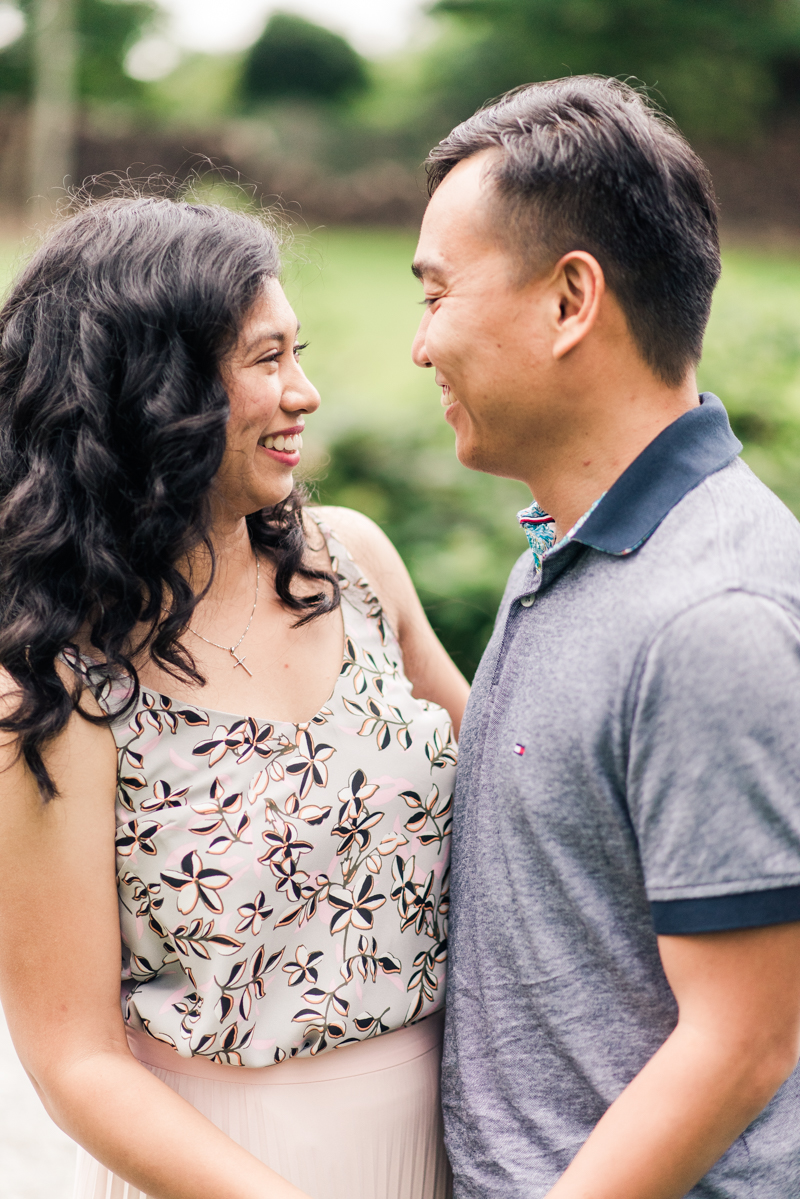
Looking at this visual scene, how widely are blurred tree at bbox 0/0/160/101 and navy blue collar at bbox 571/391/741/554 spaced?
92.5ft

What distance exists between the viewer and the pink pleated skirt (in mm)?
1684

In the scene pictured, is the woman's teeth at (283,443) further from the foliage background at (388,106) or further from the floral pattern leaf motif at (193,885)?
the foliage background at (388,106)

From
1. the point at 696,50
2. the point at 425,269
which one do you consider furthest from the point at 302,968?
the point at 696,50

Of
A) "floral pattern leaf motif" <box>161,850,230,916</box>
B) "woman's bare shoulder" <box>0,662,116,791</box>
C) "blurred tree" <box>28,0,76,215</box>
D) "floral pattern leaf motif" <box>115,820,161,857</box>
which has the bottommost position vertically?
"floral pattern leaf motif" <box>161,850,230,916</box>

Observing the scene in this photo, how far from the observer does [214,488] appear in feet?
5.87

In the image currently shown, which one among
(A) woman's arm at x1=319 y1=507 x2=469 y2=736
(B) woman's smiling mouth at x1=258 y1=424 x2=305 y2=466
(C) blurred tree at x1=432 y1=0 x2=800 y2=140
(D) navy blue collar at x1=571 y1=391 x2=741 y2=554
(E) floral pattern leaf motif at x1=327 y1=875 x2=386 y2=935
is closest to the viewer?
(D) navy blue collar at x1=571 y1=391 x2=741 y2=554

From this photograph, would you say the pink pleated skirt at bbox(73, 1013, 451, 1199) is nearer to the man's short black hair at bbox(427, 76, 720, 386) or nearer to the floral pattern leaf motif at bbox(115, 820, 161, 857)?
the floral pattern leaf motif at bbox(115, 820, 161, 857)

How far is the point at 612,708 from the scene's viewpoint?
4.30 feet

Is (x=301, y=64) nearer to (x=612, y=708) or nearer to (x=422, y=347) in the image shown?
(x=422, y=347)

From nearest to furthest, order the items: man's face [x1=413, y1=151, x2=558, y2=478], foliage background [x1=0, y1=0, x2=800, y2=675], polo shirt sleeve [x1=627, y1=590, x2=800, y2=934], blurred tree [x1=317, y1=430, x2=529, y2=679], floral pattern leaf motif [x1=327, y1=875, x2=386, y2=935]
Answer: polo shirt sleeve [x1=627, y1=590, x2=800, y2=934], man's face [x1=413, y1=151, x2=558, y2=478], floral pattern leaf motif [x1=327, y1=875, x2=386, y2=935], blurred tree [x1=317, y1=430, x2=529, y2=679], foliage background [x1=0, y1=0, x2=800, y2=675]

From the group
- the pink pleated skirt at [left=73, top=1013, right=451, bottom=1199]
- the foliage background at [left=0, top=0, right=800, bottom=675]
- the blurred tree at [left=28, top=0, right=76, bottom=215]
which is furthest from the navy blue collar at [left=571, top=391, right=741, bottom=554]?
the blurred tree at [left=28, top=0, right=76, bottom=215]

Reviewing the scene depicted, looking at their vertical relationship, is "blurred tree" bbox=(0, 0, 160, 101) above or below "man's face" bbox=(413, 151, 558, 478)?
above

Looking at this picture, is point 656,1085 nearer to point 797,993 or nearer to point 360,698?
point 797,993

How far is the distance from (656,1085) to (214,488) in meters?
1.14
